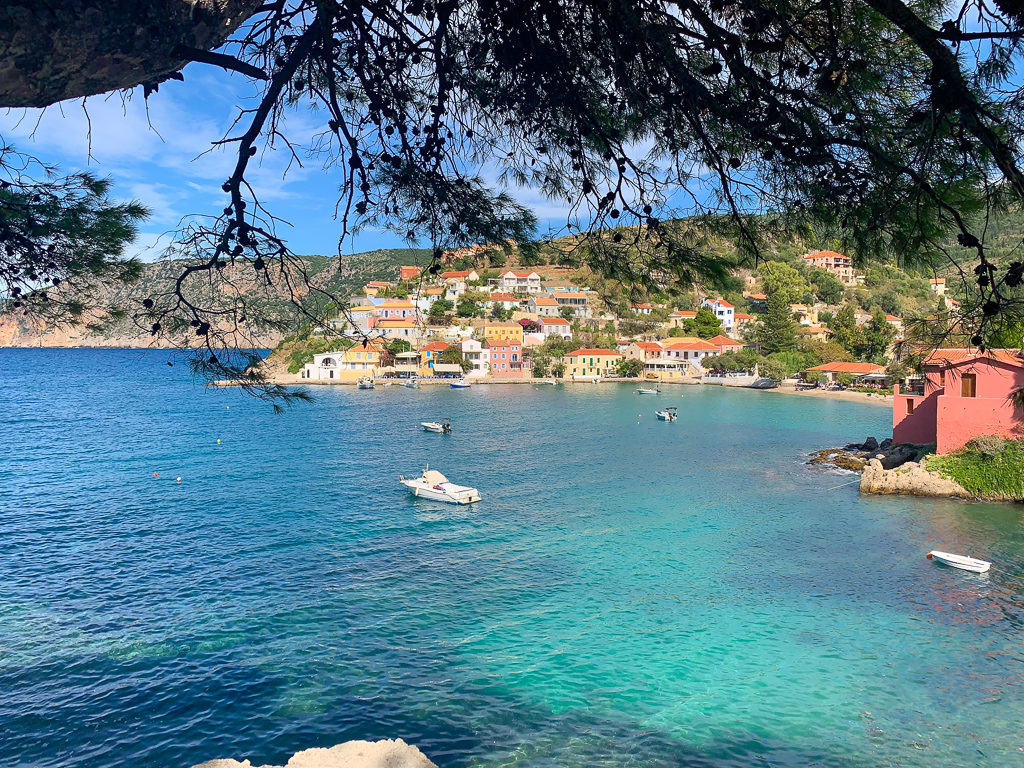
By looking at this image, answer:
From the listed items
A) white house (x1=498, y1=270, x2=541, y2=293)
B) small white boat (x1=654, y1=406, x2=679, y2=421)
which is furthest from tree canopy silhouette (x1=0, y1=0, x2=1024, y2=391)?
white house (x1=498, y1=270, x2=541, y2=293)

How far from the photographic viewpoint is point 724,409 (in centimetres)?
5481

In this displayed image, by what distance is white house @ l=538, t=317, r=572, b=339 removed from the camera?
289 ft

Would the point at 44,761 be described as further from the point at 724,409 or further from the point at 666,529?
the point at 724,409

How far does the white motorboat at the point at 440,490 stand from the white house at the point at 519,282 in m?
75.6

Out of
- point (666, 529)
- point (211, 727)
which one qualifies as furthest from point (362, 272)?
point (211, 727)

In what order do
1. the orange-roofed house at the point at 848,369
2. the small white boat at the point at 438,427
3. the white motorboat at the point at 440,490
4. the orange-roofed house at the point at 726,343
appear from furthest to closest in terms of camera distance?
the orange-roofed house at the point at 726,343 < the orange-roofed house at the point at 848,369 < the small white boat at the point at 438,427 < the white motorboat at the point at 440,490

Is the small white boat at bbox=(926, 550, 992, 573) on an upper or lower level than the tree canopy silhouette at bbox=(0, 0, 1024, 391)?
lower

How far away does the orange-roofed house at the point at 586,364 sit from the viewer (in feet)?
268

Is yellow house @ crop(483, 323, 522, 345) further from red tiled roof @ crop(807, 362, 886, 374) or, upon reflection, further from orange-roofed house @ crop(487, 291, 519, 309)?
red tiled roof @ crop(807, 362, 886, 374)

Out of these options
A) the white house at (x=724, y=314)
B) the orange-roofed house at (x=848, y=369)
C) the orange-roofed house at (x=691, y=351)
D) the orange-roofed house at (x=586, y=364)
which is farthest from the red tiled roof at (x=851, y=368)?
the orange-roofed house at (x=586, y=364)

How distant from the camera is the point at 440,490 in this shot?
24422 millimetres

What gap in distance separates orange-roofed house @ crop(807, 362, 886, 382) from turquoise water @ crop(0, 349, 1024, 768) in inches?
1762

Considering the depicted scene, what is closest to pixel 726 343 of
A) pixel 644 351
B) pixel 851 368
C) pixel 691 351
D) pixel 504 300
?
pixel 691 351

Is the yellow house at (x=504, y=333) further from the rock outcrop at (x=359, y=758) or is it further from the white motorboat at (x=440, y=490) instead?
the rock outcrop at (x=359, y=758)
